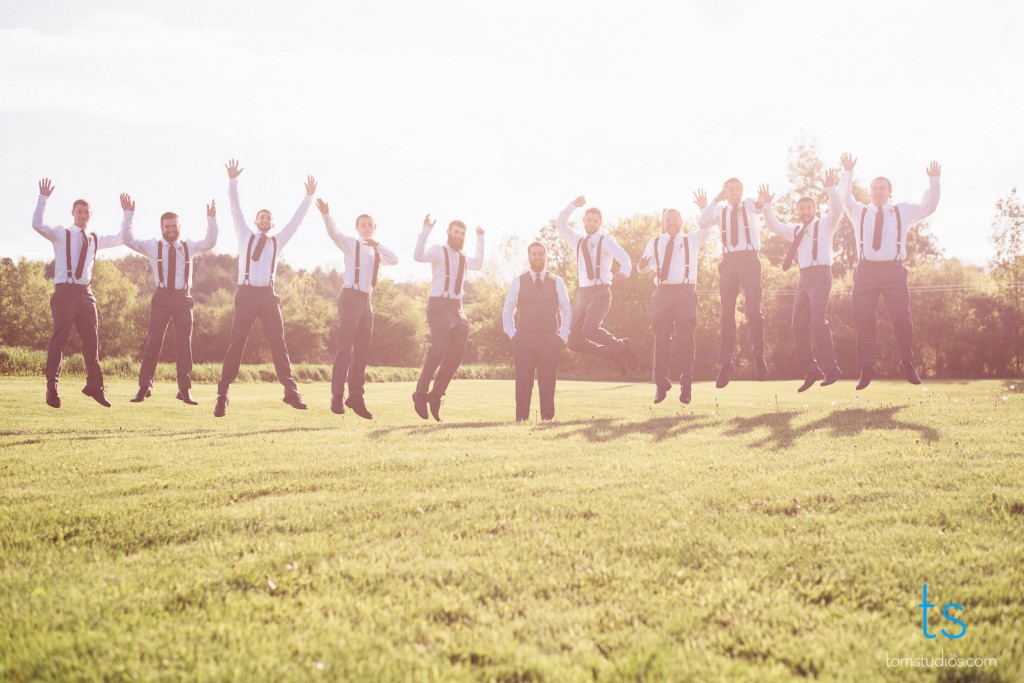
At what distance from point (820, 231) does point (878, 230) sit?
35.3 inches

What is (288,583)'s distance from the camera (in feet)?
15.9

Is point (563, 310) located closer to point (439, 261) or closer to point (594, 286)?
point (594, 286)

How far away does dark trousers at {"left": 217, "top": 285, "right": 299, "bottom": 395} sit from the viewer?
37.4ft

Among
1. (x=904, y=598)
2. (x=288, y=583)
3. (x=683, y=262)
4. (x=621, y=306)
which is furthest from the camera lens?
(x=621, y=306)

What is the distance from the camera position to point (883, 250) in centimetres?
1180

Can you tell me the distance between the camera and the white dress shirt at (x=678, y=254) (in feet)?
41.4

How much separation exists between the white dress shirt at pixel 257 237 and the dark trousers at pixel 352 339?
4.34 ft

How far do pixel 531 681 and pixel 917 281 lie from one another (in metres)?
35.3

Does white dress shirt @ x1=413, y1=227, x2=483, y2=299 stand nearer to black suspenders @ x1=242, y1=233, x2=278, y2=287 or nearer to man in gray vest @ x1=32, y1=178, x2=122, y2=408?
black suspenders @ x1=242, y1=233, x2=278, y2=287

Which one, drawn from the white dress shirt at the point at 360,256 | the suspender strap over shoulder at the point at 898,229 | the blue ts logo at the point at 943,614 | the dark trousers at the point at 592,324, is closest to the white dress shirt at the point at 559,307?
the dark trousers at the point at 592,324

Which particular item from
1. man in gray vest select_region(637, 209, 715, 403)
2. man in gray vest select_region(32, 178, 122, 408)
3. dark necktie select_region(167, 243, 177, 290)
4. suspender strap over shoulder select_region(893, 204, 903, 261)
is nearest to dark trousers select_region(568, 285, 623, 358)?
man in gray vest select_region(637, 209, 715, 403)

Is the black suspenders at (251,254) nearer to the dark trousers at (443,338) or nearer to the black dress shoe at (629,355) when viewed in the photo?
the dark trousers at (443,338)

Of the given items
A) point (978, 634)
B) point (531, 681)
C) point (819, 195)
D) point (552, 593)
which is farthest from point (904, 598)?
point (819, 195)

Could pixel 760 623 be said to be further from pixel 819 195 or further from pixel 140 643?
pixel 819 195
